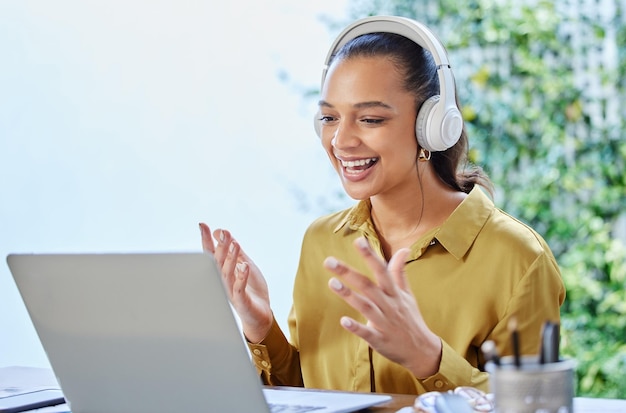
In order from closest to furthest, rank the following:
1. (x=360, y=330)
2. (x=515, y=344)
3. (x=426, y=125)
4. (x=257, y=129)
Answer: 1. (x=515, y=344)
2. (x=360, y=330)
3. (x=426, y=125)
4. (x=257, y=129)

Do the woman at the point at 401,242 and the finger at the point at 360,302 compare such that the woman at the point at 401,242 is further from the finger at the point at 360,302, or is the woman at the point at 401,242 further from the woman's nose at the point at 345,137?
the finger at the point at 360,302

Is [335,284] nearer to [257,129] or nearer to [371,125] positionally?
[371,125]

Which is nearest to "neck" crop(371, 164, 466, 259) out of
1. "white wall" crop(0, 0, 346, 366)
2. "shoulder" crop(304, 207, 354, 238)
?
"shoulder" crop(304, 207, 354, 238)

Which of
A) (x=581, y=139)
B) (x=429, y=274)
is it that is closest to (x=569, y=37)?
(x=581, y=139)

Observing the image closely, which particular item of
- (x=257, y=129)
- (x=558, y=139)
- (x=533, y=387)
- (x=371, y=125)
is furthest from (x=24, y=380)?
(x=558, y=139)

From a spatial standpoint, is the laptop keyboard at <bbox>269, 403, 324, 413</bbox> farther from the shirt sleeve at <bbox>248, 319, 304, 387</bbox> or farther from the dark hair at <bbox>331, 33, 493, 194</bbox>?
the dark hair at <bbox>331, 33, 493, 194</bbox>

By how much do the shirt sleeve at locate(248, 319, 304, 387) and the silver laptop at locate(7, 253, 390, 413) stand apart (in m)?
0.45

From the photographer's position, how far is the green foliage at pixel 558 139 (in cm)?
360

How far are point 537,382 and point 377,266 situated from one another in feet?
1.09

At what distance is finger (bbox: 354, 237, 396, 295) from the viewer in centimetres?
119

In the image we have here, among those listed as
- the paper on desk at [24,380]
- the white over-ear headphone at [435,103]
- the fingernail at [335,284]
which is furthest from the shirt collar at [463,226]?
the paper on desk at [24,380]

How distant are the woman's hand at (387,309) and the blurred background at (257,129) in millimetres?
2178

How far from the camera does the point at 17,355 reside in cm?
336

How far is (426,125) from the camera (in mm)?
1746
